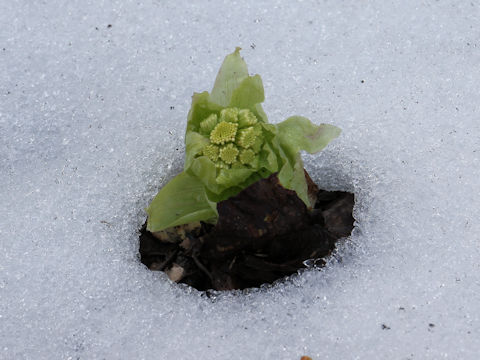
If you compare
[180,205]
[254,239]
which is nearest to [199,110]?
[180,205]

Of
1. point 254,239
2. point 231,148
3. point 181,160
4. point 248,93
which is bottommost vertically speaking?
point 254,239

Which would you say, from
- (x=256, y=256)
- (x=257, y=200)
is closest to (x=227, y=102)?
(x=257, y=200)

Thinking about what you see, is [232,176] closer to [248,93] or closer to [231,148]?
[231,148]

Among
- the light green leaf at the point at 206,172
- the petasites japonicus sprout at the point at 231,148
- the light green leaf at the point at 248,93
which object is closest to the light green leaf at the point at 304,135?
the petasites japonicus sprout at the point at 231,148

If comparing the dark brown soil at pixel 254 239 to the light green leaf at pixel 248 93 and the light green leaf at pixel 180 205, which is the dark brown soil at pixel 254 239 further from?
the light green leaf at pixel 248 93

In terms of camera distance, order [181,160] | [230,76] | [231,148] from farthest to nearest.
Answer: [181,160]
[230,76]
[231,148]

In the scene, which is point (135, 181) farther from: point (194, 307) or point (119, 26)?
point (119, 26)

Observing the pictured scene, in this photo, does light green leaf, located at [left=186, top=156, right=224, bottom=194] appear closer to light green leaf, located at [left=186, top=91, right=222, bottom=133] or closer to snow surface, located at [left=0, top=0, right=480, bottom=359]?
light green leaf, located at [left=186, top=91, right=222, bottom=133]
